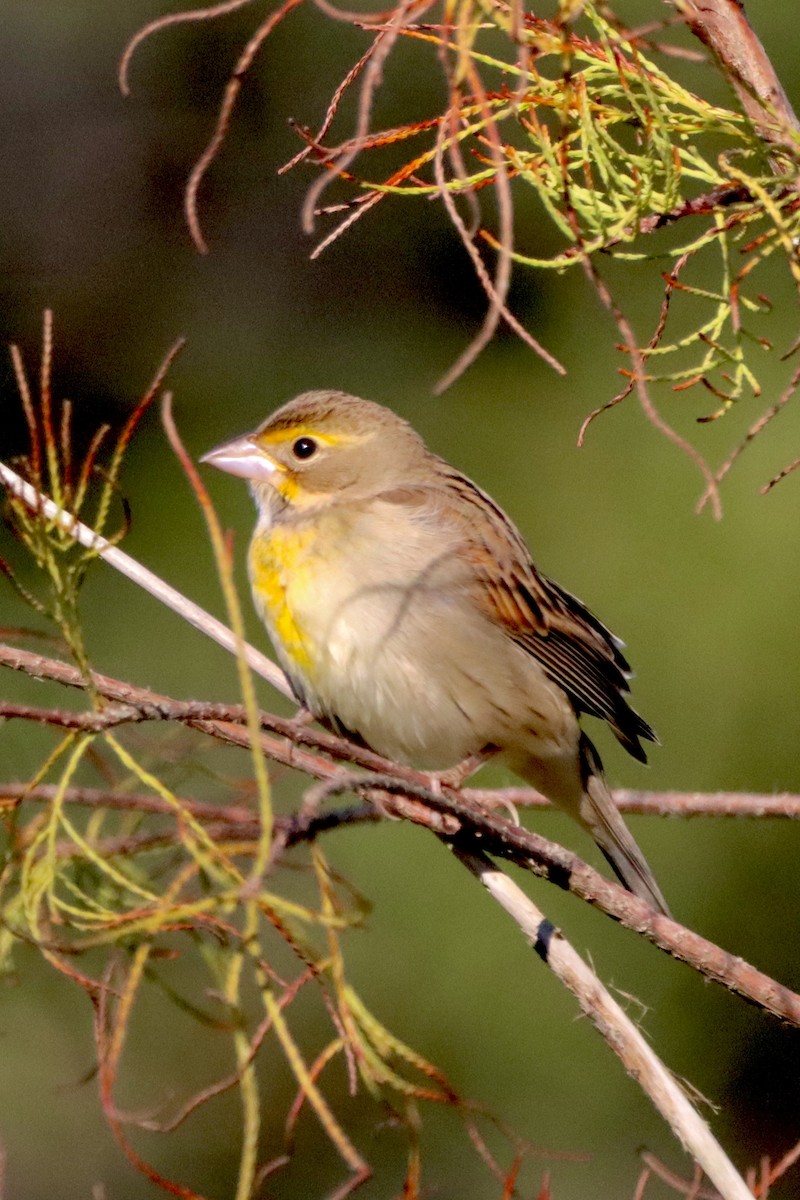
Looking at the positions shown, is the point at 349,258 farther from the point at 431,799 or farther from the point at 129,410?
the point at 431,799

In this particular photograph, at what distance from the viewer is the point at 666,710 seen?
3951 mm

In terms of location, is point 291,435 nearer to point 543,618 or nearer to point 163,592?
point 543,618

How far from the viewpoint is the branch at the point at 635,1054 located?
1.82 meters

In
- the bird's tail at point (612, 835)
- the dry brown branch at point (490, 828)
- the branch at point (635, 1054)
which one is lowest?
the bird's tail at point (612, 835)

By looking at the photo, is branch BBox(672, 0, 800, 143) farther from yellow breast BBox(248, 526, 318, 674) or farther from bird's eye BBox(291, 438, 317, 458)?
bird's eye BBox(291, 438, 317, 458)

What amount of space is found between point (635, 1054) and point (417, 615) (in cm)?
149

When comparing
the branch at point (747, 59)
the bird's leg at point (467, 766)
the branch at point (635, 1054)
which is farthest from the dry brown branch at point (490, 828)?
the bird's leg at point (467, 766)

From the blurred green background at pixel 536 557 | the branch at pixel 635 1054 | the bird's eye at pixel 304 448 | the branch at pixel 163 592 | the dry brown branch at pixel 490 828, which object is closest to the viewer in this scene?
the dry brown branch at pixel 490 828

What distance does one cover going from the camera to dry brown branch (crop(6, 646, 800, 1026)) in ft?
5.54

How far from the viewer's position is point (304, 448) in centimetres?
351

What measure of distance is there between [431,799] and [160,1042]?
3.41 meters

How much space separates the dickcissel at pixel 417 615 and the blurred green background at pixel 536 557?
38 centimetres

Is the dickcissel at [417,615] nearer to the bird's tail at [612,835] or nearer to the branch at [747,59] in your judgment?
the bird's tail at [612,835]

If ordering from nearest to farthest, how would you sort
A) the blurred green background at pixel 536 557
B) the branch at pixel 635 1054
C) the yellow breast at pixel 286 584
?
the branch at pixel 635 1054
the yellow breast at pixel 286 584
the blurred green background at pixel 536 557
